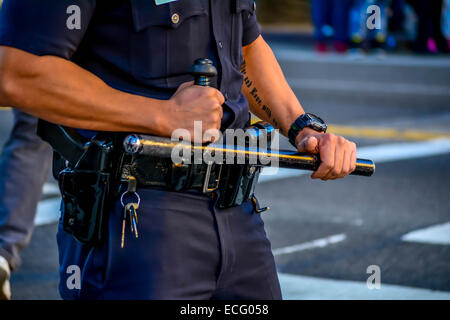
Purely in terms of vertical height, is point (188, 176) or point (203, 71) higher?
point (203, 71)

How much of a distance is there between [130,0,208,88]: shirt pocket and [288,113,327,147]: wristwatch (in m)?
0.58

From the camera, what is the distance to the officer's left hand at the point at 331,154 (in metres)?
2.60

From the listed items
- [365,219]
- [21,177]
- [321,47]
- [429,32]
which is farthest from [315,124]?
[429,32]

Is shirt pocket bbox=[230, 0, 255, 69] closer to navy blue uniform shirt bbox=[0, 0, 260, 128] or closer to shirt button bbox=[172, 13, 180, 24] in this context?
navy blue uniform shirt bbox=[0, 0, 260, 128]

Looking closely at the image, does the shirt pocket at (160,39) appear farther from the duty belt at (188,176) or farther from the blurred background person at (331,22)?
the blurred background person at (331,22)

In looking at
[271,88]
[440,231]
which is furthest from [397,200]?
[271,88]

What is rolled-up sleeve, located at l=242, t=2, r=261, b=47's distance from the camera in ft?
9.25

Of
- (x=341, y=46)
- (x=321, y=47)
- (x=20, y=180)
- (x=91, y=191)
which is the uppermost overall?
(x=91, y=191)

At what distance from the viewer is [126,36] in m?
2.35

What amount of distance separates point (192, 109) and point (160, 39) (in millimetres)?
223

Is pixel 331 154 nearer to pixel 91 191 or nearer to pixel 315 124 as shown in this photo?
pixel 315 124

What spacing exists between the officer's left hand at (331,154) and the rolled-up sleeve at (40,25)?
2.71 feet

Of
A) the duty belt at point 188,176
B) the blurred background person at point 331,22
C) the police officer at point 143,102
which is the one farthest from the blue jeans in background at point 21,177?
the blurred background person at point 331,22
